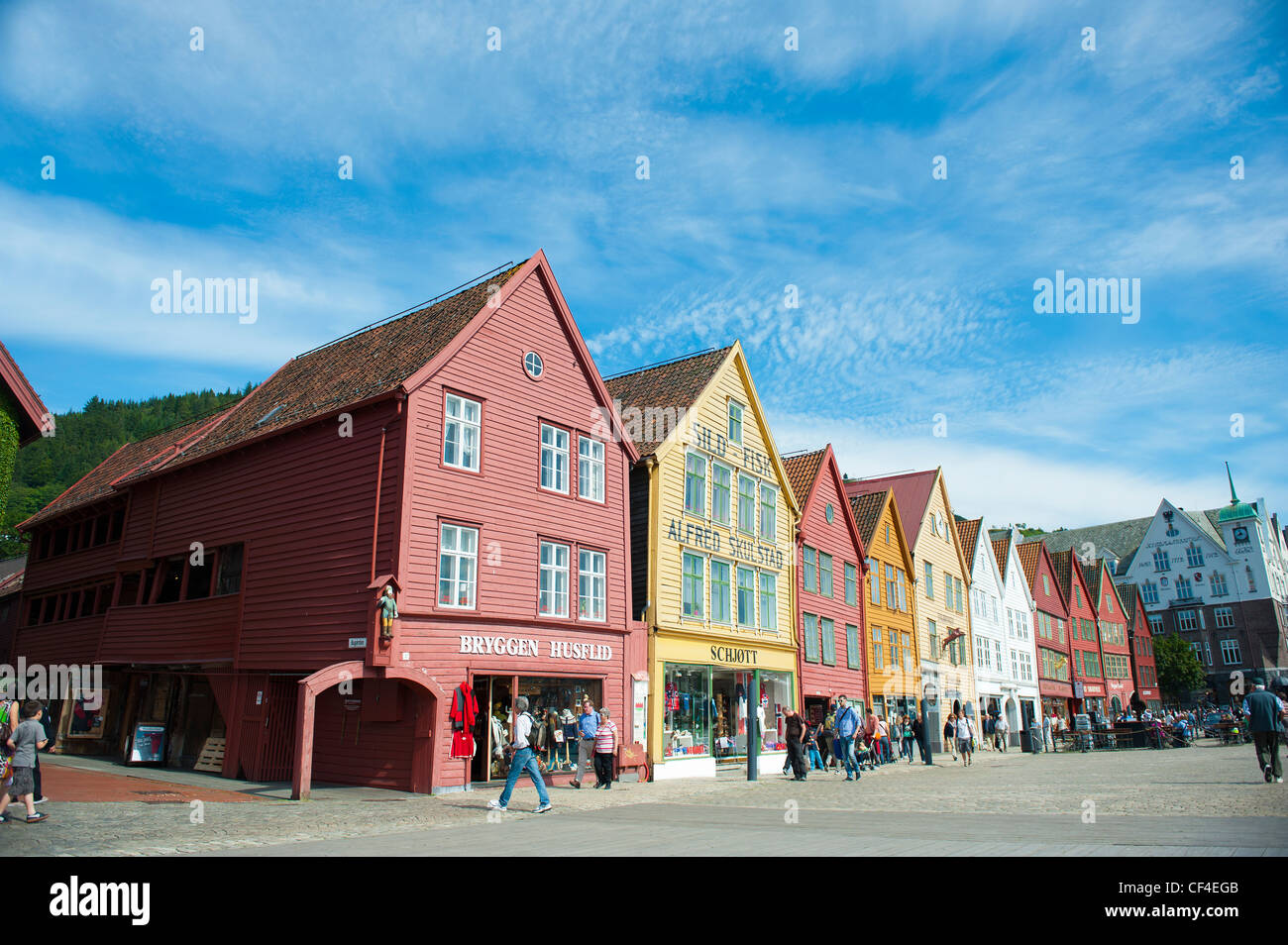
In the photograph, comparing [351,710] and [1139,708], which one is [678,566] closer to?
[351,710]

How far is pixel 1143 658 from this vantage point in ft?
248

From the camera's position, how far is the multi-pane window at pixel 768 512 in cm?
3139

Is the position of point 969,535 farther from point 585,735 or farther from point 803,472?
point 585,735

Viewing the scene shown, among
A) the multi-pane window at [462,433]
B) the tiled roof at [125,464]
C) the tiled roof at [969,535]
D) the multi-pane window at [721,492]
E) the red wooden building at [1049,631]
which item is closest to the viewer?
the multi-pane window at [462,433]

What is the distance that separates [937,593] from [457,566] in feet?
107

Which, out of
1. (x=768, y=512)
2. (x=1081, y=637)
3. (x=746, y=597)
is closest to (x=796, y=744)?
(x=746, y=597)

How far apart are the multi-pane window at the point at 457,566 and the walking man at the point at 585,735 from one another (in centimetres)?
401

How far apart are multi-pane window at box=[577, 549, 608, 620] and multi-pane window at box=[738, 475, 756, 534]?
750cm

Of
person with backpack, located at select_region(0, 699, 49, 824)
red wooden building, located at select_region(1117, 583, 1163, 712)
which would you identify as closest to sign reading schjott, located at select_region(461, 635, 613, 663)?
person with backpack, located at select_region(0, 699, 49, 824)

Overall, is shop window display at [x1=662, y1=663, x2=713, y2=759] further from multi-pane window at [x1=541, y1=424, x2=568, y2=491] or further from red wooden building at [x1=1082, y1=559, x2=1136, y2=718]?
red wooden building at [x1=1082, y1=559, x2=1136, y2=718]

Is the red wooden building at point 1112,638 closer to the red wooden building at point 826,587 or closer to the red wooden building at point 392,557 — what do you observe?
the red wooden building at point 826,587

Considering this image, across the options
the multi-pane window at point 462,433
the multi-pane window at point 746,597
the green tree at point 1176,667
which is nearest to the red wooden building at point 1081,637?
the green tree at point 1176,667

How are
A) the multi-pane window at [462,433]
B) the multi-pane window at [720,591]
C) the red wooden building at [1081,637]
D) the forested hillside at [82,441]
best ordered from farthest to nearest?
the forested hillside at [82,441] → the red wooden building at [1081,637] → the multi-pane window at [720,591] → the multi-pane window at [462,433]
